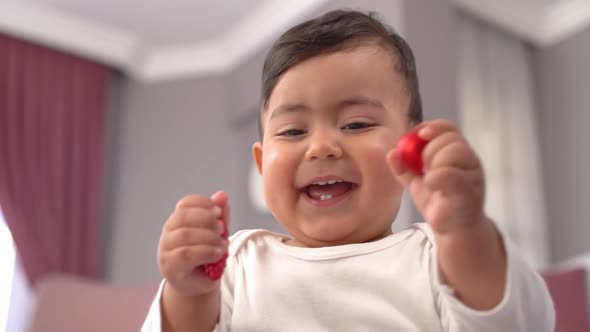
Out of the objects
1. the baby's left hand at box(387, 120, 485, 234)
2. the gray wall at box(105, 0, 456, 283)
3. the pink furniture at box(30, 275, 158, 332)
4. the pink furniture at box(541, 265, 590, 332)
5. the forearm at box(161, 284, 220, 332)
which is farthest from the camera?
the gray wall at box(105, 0, 456, 283)

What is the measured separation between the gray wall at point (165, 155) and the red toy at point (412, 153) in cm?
240

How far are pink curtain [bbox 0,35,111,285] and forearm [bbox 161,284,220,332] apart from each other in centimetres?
252

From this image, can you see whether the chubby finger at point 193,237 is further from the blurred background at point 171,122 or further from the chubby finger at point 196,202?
the blurred background at point 171,122

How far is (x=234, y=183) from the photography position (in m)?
3.16

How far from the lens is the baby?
53 cm

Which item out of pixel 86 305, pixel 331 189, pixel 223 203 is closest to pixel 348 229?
pixel 331 189

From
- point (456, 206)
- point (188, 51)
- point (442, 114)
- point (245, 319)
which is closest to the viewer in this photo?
point (456, 206)

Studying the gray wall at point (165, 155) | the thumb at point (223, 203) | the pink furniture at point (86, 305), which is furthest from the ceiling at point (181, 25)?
the thumb at point (223, 203)

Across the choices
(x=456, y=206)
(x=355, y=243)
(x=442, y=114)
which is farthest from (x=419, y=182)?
(x=442, y=114)

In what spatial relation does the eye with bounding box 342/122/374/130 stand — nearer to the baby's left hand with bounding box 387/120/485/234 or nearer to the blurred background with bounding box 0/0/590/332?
the baby's left hand with bounding box 387/120/485/234

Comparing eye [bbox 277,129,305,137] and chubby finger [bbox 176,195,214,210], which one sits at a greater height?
eye [bbox 277,129,305,137]

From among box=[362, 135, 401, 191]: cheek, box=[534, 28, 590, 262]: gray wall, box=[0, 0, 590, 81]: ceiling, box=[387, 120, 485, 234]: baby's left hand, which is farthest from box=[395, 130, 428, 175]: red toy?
box=[534, 28, 590, 262]: gray wall

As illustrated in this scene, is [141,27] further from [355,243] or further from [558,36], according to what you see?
[355,243]

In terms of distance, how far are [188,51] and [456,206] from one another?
3.08 meters
